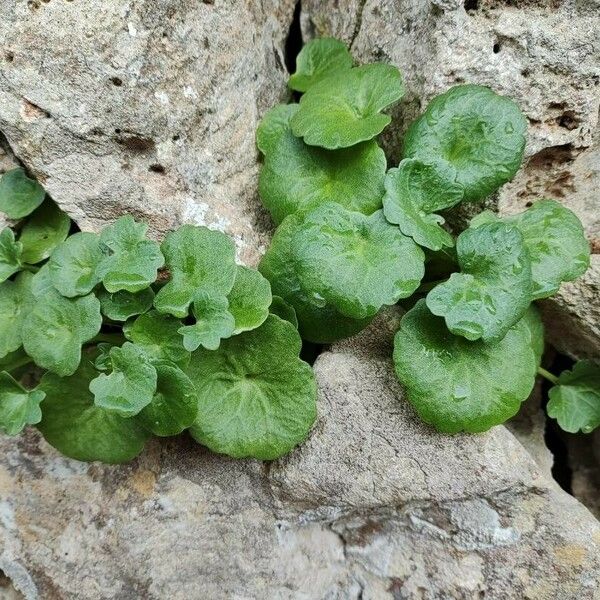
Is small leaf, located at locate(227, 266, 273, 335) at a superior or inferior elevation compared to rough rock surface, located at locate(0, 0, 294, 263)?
inferior

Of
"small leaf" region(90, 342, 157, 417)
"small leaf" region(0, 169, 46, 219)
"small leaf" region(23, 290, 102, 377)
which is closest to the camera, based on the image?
"small leaf" region(90, 342, 157, 417)

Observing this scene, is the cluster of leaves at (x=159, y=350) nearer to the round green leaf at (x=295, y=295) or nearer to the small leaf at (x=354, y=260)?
the round green leaf at (x=295, y=295)

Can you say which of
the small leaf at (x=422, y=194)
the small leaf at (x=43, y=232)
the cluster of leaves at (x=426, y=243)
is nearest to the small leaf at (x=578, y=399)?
the cluster of leaves at (x=426, y=243)

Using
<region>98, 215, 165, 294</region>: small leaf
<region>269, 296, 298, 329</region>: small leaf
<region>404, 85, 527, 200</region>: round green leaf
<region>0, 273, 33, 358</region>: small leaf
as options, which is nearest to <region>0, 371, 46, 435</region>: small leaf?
<region>0, 273, 33, 358</region>: small leaf

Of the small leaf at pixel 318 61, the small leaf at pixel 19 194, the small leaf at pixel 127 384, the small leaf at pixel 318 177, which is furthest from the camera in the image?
the small leaf at pixel 318 61

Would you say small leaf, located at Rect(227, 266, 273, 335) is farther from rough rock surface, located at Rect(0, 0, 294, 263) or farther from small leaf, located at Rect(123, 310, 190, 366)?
rough rock surface, located at Rect(0, 0, 294, 263)

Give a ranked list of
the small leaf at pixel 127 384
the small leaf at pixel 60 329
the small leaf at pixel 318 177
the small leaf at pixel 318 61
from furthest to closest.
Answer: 1. the small leaf at pixel 318 61
2. the small leaf at pixel 318 177
3. the small leaf at pixel 60 329
4. the small leaf at pixel 127 384
